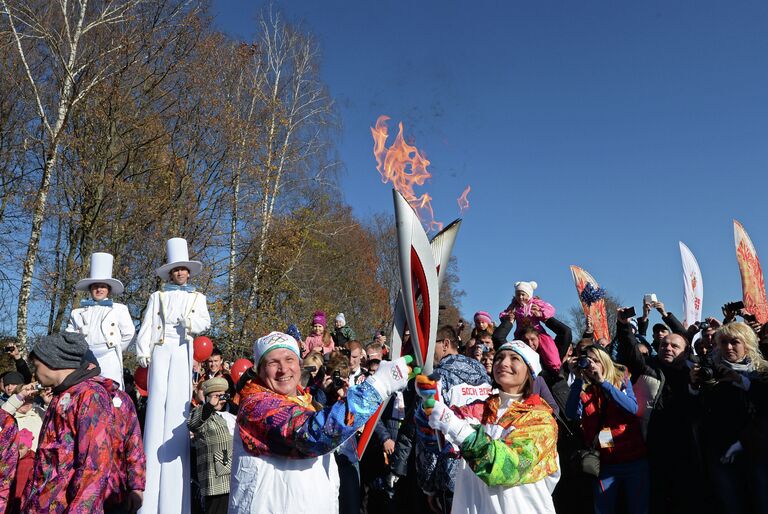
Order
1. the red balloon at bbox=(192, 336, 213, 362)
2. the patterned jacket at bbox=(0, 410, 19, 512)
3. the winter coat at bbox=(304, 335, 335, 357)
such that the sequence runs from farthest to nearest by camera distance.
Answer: the winter coat at bbox=(304, 335, 335, 357)
the red balloon at bbox=(192, 336, 213, 362)
the patterned jacket at bbox=(0, 410, 19, 512)

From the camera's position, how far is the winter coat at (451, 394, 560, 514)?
2932 millimetres

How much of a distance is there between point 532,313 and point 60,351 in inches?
210

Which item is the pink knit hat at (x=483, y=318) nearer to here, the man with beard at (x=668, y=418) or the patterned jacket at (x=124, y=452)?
the man with beard at (x=668, y=418)

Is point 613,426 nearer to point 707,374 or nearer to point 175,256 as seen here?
point 707,374

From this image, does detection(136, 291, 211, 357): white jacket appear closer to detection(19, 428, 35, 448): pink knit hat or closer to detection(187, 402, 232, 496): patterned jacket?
detection(187, 402, 232, 496): patterned jacket

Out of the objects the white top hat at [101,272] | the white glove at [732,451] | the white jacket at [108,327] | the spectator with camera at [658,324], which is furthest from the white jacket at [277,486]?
the spectator with camera at [658,324]

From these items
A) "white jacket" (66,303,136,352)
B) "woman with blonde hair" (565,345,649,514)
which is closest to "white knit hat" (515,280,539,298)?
"woman with blonde hair" (565,345,649,514)

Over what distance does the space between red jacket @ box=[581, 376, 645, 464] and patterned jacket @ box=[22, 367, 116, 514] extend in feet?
12.7

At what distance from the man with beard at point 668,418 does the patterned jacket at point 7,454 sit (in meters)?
4.95

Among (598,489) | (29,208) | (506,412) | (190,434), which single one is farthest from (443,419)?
(29,208)

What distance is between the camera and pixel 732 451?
17.3 feet

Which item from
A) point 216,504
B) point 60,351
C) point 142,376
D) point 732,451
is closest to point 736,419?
point 732,451

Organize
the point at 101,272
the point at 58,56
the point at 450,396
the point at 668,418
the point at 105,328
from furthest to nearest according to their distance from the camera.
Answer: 1. the point at 58,56
2. the point at 101,272
3. the point at 105,328
4. the point at 668,418
5. the point at 450,396

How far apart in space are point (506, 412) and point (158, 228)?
41.7 ft
